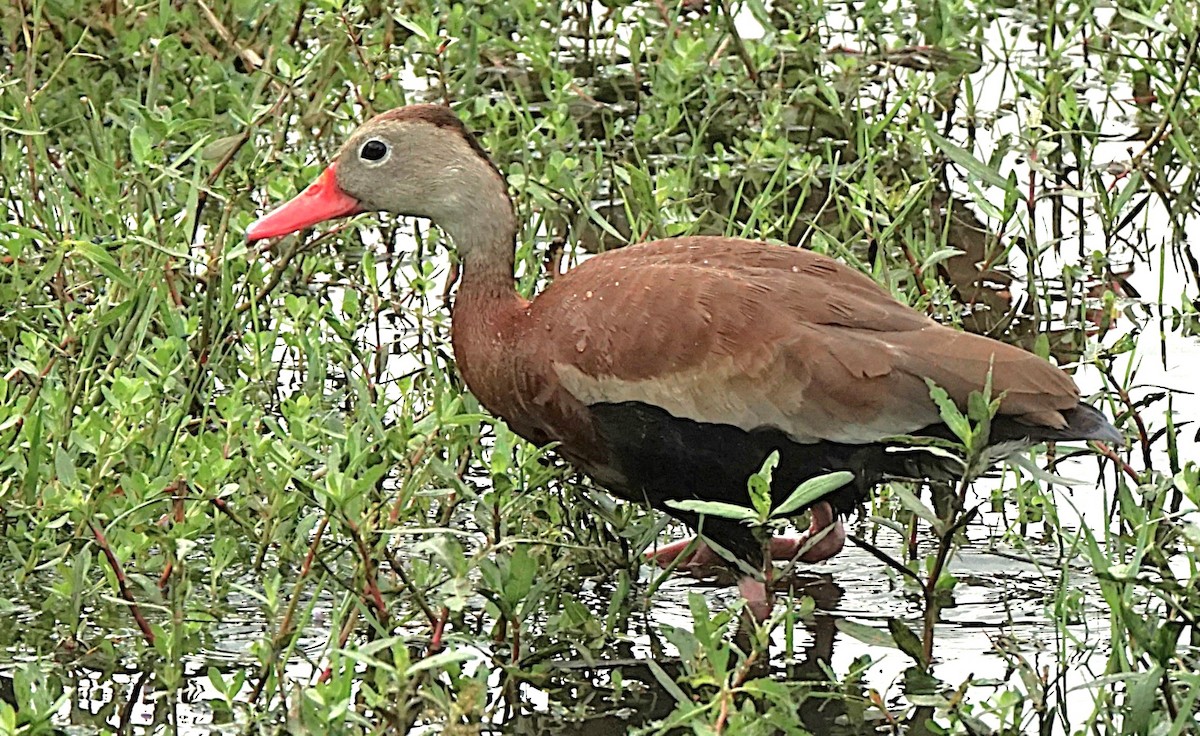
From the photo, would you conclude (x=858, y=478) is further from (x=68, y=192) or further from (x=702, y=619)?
(x=68, y=192)

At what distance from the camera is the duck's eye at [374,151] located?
512cm

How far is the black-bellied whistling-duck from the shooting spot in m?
4.59

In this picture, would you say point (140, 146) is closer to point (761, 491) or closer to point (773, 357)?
point (773, 357)

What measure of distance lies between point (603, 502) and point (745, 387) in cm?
47

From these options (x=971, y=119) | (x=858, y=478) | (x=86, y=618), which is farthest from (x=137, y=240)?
(x=971, y=119)

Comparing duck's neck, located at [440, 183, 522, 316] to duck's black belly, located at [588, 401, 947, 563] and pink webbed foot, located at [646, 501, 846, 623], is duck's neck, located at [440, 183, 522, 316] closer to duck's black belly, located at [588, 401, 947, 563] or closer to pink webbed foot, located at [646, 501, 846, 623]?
duck's black belly, located at [588, 401, 947, 563]

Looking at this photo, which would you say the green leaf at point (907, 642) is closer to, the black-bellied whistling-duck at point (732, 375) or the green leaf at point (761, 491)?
the green leaf at point (761, 491)

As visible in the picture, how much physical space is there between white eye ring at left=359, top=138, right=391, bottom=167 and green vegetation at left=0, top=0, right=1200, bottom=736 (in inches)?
11.9

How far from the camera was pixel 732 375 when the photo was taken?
4.63m

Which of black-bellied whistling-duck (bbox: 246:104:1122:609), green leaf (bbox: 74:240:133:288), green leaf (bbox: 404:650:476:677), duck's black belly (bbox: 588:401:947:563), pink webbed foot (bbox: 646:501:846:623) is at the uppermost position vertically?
green leaf (bbox: 74:240:133:288)

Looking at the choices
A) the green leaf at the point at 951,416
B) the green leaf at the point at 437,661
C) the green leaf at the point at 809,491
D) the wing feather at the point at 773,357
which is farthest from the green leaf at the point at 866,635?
the green leaf at the point at 437,661

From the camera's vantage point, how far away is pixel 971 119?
6.92 m

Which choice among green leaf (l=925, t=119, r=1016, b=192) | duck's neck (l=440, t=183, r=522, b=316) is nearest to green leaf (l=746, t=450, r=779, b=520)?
duck's neck (l=440, t=183, r=522, b=316)

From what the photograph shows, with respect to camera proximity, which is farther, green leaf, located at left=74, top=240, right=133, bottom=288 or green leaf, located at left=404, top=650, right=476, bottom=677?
green leaf, located at left=74, top=240, right=133, bottom=288
